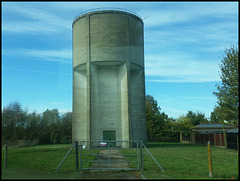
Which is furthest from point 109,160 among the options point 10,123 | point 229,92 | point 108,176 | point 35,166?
point 229,92

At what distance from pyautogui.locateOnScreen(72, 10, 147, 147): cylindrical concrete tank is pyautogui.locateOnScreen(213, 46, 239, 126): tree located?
9.50 metres

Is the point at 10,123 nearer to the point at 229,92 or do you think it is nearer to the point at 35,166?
the point at 35,166

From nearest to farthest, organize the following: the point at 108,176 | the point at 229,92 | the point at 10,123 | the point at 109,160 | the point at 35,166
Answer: the point at 108,176 → the point at 35,166 → the point at 109,160 → the point at 10,123 → the point at 229,92

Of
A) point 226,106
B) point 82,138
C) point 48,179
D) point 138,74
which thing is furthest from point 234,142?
point 48,179

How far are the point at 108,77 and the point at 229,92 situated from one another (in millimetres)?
13996

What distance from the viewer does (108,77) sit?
3259cm

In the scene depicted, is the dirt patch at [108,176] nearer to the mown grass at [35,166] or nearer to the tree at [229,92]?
the mown grass at [35,166]

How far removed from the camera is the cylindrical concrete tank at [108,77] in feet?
101

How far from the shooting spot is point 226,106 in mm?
26969

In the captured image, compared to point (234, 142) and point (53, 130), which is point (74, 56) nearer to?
point (53, 130)

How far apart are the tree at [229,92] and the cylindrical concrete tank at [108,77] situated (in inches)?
374

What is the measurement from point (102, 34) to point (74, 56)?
479cm

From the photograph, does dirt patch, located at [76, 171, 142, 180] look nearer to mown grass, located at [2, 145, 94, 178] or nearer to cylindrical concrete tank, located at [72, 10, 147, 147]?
mown grass, located at [2, 145, 94, 178]

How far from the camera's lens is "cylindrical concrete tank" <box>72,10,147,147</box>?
30.7 meters
